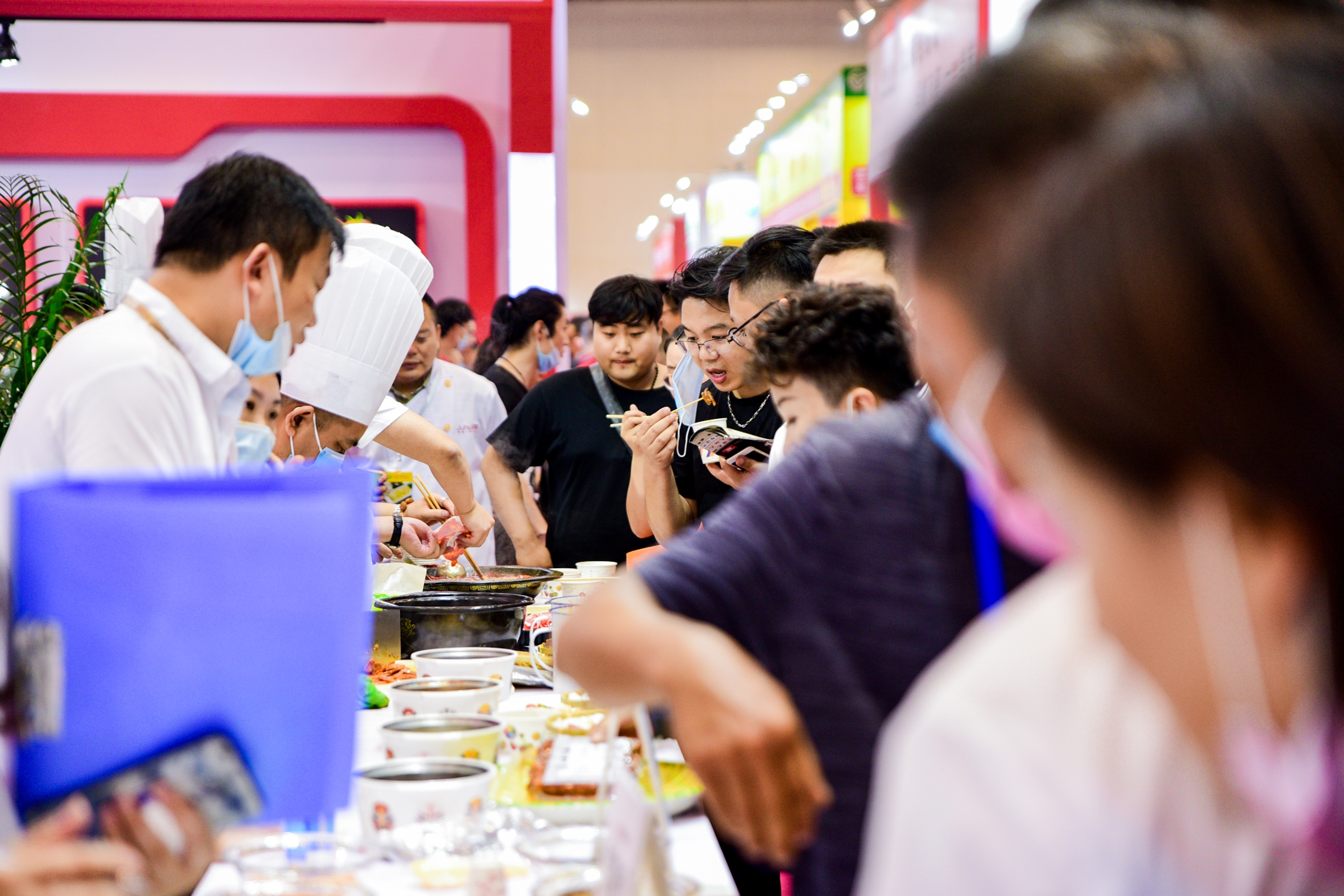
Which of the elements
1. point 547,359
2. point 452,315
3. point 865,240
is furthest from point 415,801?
point 452,315

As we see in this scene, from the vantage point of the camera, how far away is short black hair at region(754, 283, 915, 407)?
5.72 ft

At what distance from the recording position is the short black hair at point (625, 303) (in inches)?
167

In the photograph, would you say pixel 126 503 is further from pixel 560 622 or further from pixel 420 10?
pixel 420 10

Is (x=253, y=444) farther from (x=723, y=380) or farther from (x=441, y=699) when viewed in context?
(x=723, y=380)

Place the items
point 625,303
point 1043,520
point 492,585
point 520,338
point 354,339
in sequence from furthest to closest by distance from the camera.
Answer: point 520,338, point 625,303, point 354,339, point 492,585, point 1043,520

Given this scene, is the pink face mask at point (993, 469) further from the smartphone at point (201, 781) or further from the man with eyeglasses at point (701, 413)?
the man with eyeglasses at point (701, 413)

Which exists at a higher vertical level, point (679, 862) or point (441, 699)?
point (441, 699)

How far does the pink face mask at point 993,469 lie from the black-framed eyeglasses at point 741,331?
7.02ft

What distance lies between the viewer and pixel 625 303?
429 centimetres

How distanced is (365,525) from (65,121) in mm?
6919

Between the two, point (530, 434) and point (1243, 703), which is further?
point (530, 434)

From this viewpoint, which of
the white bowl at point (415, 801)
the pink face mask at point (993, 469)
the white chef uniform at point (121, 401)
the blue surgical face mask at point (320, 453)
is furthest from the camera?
the blue surgical face mask at point (320, 453)

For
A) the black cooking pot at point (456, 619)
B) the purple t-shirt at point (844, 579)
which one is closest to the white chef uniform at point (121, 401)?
the black cooking pot at point (456, 619)

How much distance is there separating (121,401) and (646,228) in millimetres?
17386
